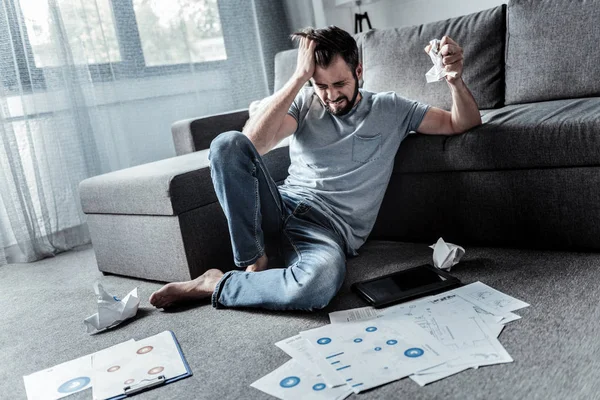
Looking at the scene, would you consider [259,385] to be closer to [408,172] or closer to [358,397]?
[358,397]

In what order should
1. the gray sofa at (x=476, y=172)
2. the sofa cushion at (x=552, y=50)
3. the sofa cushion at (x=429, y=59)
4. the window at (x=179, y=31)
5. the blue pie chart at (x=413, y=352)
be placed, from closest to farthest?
the blue pie chart at (x=413, y=352) → the gray sofa at (x=476, y=172) → the sofa cushion at (x=552, y=50) → the sofa cushion at (x=429, y=59) → the window at (x=179, y=31)

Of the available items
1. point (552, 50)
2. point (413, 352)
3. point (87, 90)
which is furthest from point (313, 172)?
point (87, 90)

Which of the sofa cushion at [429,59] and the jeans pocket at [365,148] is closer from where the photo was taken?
the jeans pocket at [365,148]

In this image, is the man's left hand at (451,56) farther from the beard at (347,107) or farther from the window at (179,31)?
the window at (179,31)

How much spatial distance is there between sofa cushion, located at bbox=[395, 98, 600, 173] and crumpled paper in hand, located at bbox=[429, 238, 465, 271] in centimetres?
28

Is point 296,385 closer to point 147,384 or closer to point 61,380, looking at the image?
point 147,384

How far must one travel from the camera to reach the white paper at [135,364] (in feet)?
4.28

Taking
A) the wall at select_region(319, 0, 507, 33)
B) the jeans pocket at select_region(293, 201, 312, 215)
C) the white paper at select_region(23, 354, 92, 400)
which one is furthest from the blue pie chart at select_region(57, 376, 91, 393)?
the wall at select_region(319, 0, 507, 33)

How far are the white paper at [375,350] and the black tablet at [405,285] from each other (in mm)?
118

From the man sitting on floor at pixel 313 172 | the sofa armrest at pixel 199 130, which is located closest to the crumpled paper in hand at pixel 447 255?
the man sitting on floor at pixel 313 172

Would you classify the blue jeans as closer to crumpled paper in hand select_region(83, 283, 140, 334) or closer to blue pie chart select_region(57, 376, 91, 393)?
crumpled paper in hand select_region(83, 283, 140, 334)

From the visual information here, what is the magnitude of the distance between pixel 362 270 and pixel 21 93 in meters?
1.81

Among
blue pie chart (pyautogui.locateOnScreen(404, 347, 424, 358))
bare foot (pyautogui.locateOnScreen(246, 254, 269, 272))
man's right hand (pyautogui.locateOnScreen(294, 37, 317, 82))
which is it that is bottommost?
blue pie chart (pyautogui.locateOnScreen(404, 347, 424, 358))

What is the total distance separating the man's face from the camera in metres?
1.72
